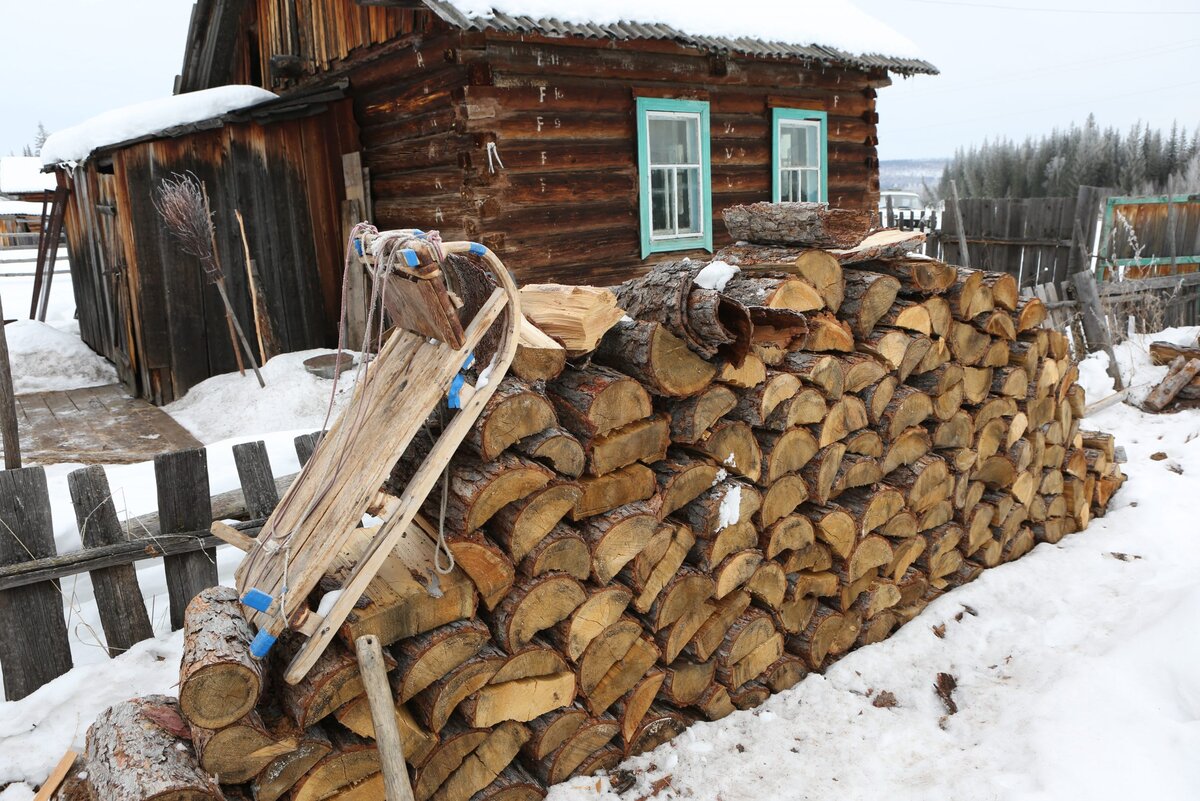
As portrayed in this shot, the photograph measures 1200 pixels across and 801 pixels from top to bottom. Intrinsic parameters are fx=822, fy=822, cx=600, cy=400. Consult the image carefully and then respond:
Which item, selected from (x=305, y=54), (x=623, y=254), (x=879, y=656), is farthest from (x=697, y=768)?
(x=305, y=54)

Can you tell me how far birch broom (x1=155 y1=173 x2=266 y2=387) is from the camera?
316 inches

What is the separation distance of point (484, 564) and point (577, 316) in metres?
1.03

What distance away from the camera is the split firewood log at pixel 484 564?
2.94 m

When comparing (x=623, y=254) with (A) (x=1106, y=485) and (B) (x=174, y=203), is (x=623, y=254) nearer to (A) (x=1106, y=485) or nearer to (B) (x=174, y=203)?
(B) (x=174, y=203)

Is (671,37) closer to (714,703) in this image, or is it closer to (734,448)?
(734,448)

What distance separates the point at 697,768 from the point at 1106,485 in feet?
14.0

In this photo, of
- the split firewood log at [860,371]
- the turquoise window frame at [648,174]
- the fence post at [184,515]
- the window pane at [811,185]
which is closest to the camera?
the fence post at [184,515]

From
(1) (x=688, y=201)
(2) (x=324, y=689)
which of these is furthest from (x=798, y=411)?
(1) (x=688, y=201)

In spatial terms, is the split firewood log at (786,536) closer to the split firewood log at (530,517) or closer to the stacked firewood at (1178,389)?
the split firewood log at (530,517)

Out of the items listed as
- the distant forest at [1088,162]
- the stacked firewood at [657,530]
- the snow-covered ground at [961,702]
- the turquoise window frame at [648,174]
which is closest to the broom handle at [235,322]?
the snow-covered ground at [961,702]

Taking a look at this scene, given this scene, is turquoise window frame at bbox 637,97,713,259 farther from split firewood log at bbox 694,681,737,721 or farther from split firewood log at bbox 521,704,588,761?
split firewood log at bbox 521,704,588,761

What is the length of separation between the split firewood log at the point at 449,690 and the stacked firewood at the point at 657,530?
0.04ft

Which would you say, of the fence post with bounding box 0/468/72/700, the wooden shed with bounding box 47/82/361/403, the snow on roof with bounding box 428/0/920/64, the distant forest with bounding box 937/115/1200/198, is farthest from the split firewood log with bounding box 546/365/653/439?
the distant forest with bounding box 937/115/1200/198

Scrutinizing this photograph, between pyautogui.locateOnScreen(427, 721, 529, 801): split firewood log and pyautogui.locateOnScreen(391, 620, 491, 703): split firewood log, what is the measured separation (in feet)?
1.18
